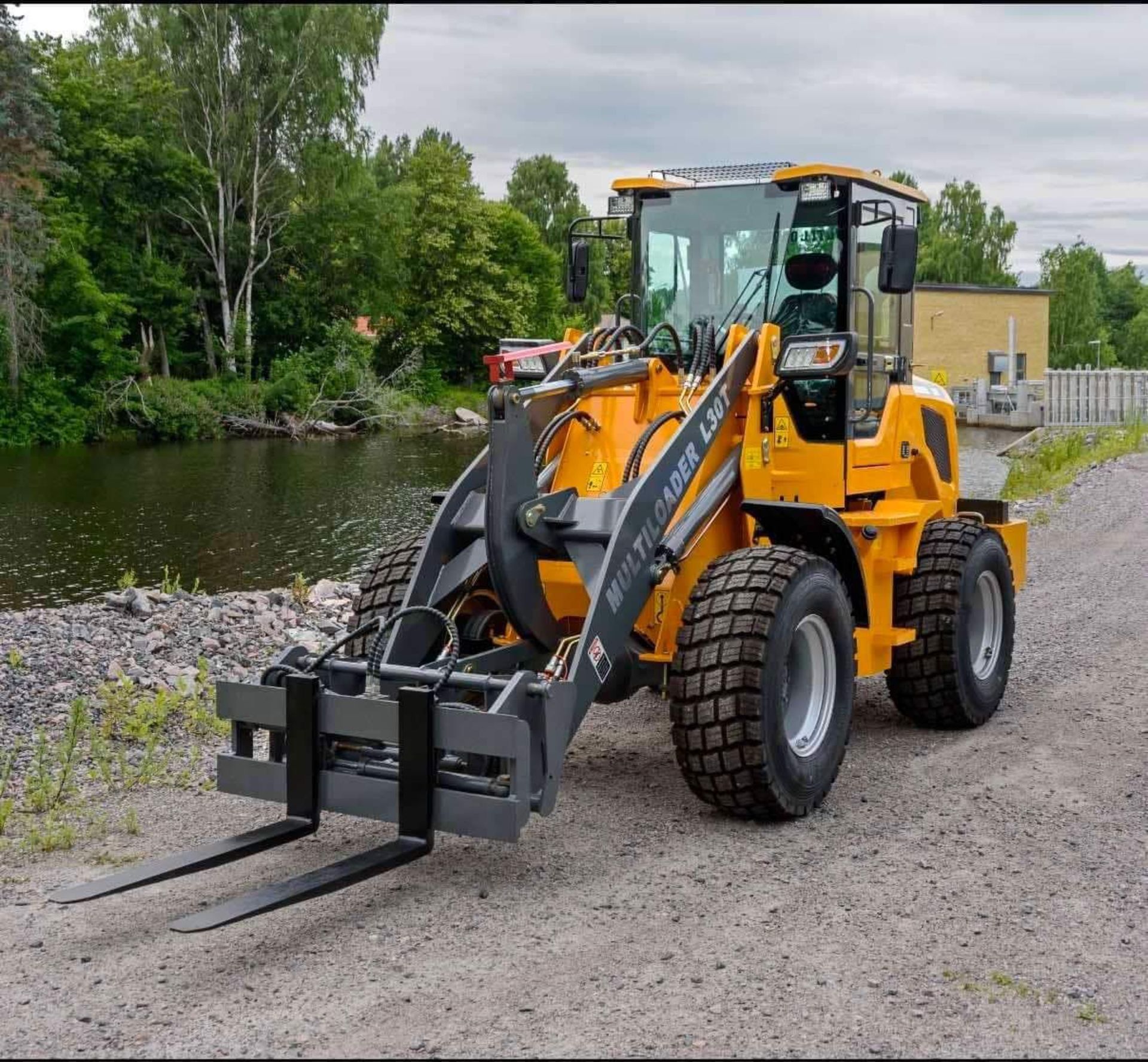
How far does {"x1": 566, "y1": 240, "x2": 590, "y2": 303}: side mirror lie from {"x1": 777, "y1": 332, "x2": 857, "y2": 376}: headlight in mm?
1622

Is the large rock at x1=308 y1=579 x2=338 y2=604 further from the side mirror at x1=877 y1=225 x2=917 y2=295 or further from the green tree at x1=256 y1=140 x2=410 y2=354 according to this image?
the green tree at x1=256 y1=140 x2=410 y2=354

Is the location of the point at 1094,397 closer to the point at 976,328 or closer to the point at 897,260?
the point at 976,328

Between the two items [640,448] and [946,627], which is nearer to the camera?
[640,448]

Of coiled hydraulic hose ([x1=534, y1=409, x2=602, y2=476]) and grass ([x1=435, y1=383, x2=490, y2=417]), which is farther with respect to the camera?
grass ([x1=435, y1=383, x2=490, y2=417])

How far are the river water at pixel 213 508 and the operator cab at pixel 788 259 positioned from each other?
9286 mm

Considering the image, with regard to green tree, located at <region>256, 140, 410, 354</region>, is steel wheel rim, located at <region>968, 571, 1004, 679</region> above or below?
below

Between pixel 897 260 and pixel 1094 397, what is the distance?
33297 millimetres

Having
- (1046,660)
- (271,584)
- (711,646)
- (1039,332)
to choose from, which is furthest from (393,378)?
(711,646)

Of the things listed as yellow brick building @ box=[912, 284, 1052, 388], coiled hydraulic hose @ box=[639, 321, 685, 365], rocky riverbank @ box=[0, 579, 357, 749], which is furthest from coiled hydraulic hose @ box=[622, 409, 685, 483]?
yellow brick building @ box=[912, 284, 1052, 388]

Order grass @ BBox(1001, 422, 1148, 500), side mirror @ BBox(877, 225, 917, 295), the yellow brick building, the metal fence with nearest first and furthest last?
1. side mirror @ BBox(877, 225, 917, 295)
2. grass @ BBox(1001, 422, 1148, 500)
3. the metal fence
4. the yellow brick building

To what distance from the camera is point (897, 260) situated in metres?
6.34

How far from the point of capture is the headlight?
6172 millimetres

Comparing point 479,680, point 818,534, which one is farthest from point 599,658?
point 818,534

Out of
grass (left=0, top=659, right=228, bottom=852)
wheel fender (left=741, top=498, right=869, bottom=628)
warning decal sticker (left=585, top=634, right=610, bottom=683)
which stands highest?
wheel fender (left=741, top=498, right=869, bottom=628)
